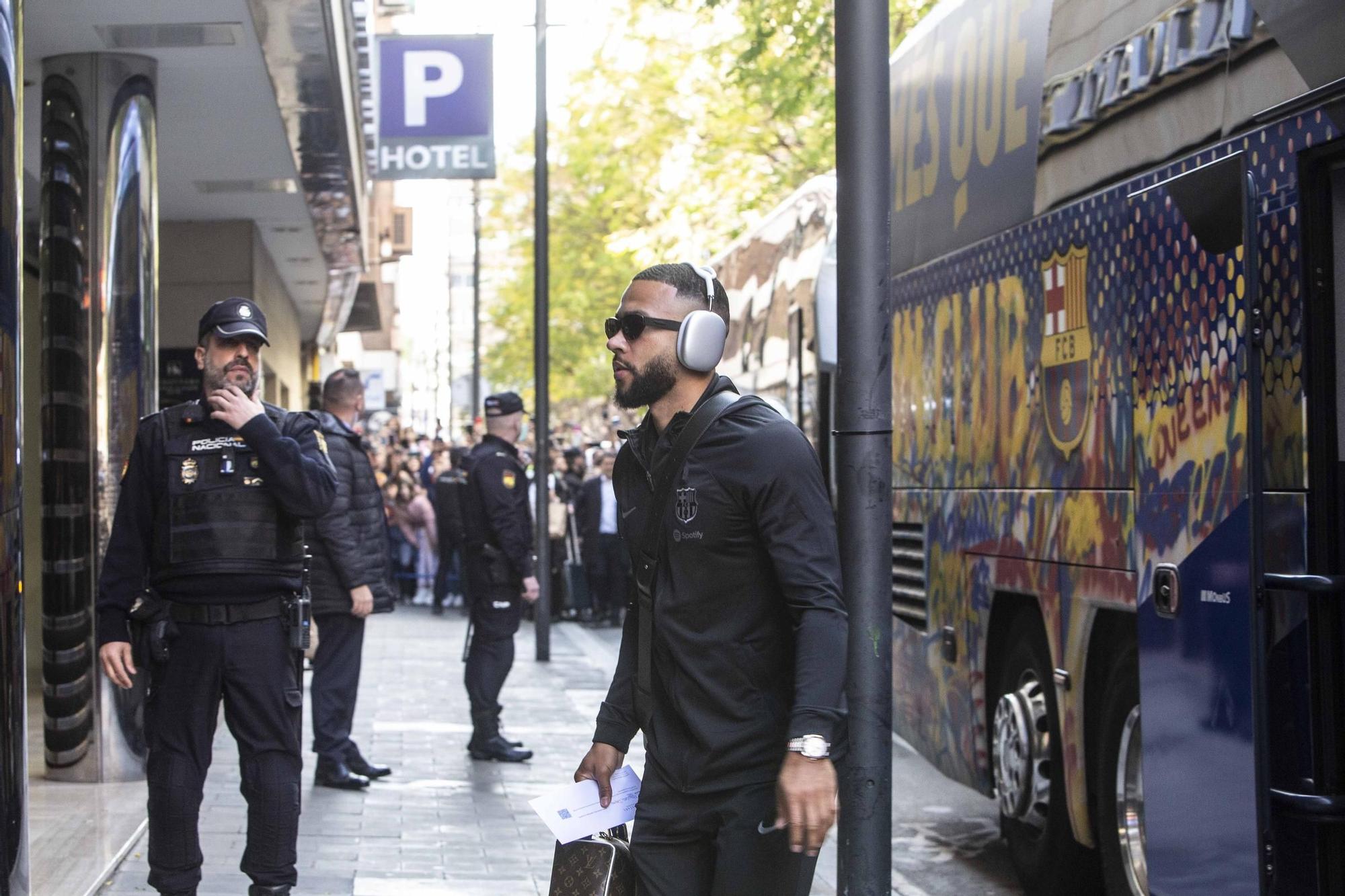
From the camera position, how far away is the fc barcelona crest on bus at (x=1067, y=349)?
611cm

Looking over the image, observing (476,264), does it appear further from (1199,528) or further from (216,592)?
(1199,528)

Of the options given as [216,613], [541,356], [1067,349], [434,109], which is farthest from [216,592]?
[541,356]

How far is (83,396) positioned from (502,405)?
2.25m

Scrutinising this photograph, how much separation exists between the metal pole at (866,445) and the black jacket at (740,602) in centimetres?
39

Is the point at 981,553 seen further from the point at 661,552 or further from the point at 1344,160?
the point at 661,552

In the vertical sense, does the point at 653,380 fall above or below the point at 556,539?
above

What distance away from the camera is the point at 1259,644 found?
4391 mm

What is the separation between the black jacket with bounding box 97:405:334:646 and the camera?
18.2 feet

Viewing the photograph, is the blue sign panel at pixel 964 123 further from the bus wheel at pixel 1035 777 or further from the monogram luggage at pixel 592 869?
the monogram luggage at pixel 592 869

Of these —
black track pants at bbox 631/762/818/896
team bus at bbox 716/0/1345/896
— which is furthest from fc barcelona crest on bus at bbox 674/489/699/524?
team bus at bbox 716/0/1345/896

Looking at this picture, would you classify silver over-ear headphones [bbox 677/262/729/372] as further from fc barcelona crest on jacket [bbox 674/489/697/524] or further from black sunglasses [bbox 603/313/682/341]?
fc barcelona crest on jacket [bbox 674/489/697/524]

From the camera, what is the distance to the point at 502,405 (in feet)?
33.1

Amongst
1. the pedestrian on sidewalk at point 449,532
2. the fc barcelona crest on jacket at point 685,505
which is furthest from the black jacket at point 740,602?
the pedestrian on sidewalk at point 449,532

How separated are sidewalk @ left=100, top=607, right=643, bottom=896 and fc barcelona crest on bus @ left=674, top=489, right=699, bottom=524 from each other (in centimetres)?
345
